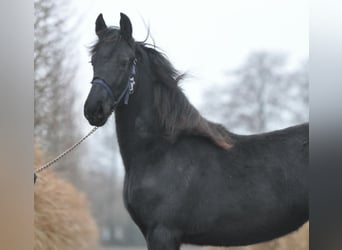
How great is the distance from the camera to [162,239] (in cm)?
304

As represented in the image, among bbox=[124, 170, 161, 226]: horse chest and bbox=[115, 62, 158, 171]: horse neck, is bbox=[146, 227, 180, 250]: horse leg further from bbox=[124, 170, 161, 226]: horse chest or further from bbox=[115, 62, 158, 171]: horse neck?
bbox=[115, 62, 158, 171]: horse neck

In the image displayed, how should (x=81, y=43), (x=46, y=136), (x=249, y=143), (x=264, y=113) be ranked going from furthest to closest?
(x=46, y=136) < (x=81, y=43) < (x=264, y=113) < (x=249, y=143)

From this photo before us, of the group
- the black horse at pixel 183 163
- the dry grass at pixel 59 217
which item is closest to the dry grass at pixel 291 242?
the black horse at pixel 183 163

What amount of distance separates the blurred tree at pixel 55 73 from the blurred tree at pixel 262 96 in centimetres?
105

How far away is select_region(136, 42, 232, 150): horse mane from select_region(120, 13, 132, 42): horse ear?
98mm

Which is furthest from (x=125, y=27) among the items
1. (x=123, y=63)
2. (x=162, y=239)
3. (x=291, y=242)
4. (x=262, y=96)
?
(x=291, y=242)

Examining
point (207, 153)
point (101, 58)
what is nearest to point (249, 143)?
point (207, 153)

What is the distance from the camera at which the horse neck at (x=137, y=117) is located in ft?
10.6

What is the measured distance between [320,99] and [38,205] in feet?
7.54

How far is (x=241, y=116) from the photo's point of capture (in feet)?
12.1

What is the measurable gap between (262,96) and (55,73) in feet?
4.89

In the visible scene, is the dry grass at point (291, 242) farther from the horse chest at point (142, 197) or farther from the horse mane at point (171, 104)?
the horse chest at point (142, 197)

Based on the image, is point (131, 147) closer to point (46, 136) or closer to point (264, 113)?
point (264, 113)

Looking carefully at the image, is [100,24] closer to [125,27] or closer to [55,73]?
[125,27]
